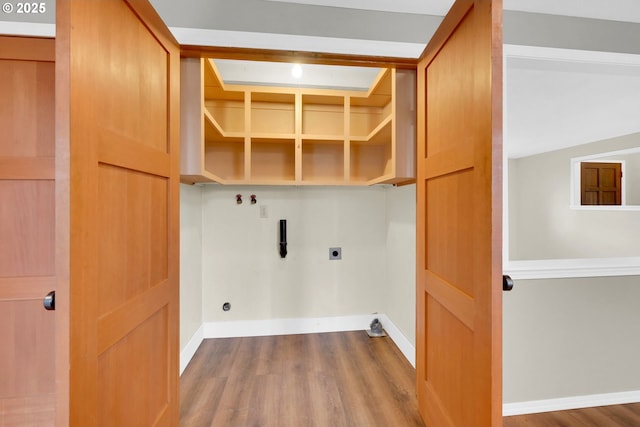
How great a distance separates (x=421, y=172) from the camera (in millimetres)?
1590

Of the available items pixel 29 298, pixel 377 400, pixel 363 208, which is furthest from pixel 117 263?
pixel 363 208

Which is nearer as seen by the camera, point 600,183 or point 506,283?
point 506,283

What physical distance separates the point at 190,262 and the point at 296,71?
180 centimetres

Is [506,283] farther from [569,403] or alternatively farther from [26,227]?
[26,227]

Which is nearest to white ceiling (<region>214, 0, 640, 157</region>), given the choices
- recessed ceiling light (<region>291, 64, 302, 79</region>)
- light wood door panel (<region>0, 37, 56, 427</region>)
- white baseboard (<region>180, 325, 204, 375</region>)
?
recessed ceiling light (<region>291, 64, 302, 79</region>)

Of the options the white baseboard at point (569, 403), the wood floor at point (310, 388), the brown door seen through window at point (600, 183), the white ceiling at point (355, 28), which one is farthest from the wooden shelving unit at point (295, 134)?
the brown door seen through window at point (600, 183)

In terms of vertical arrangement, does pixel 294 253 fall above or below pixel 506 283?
below

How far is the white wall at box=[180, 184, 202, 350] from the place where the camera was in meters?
2.12

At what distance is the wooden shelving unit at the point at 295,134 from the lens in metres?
2.37

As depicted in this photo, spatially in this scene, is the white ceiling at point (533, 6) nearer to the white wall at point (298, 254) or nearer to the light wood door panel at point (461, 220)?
the light wood door panel at point (461, 220)

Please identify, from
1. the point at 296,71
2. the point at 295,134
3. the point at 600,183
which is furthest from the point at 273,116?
the point at 600,183

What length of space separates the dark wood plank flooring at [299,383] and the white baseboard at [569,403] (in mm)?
591

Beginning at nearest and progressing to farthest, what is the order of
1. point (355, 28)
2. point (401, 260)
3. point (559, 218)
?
point (355, 28)
point (401, 260)
point (559, 218)

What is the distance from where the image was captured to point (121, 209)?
1.00 metres
